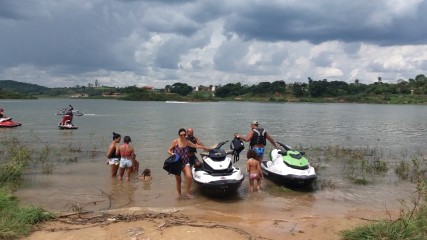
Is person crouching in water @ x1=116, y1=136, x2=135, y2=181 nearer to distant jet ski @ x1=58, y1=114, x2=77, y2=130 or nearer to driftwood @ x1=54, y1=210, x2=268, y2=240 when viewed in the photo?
driftwood @ x1=54, y1=210, x2=268, y2=240

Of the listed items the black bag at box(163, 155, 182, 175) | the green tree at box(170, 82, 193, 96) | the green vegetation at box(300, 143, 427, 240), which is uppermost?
the green tree at box(170, 82, 193, 96)

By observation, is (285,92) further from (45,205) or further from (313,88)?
(45,205)

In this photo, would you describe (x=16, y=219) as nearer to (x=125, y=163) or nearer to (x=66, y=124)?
(x=125, y=163)

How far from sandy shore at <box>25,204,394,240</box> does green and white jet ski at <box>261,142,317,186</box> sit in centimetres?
225

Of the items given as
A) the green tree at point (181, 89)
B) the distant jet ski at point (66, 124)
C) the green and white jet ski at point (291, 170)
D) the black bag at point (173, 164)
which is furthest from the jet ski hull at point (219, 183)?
the green tree at point (181, 89)

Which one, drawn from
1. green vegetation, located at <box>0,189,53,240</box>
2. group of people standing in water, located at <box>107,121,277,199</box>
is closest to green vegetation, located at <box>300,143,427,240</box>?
group of people standing in water, located at <box>107,121,277,199</box>

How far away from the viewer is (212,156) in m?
10.3

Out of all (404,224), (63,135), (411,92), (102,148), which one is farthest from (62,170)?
(411,92)

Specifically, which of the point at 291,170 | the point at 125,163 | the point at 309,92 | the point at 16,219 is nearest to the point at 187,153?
the point at 125,163

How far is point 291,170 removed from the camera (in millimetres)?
11086

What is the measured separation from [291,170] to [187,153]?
9.80ft

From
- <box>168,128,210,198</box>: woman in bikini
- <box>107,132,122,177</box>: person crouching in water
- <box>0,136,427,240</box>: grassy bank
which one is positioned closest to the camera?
<box>0,136,427,240</box>: grassy bank

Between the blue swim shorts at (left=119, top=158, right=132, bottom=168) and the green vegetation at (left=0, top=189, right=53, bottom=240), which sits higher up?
the blue swim shorts at (left=119, top=158, right=132, bottom=168)

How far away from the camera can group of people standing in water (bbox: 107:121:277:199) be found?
33.6 feet
